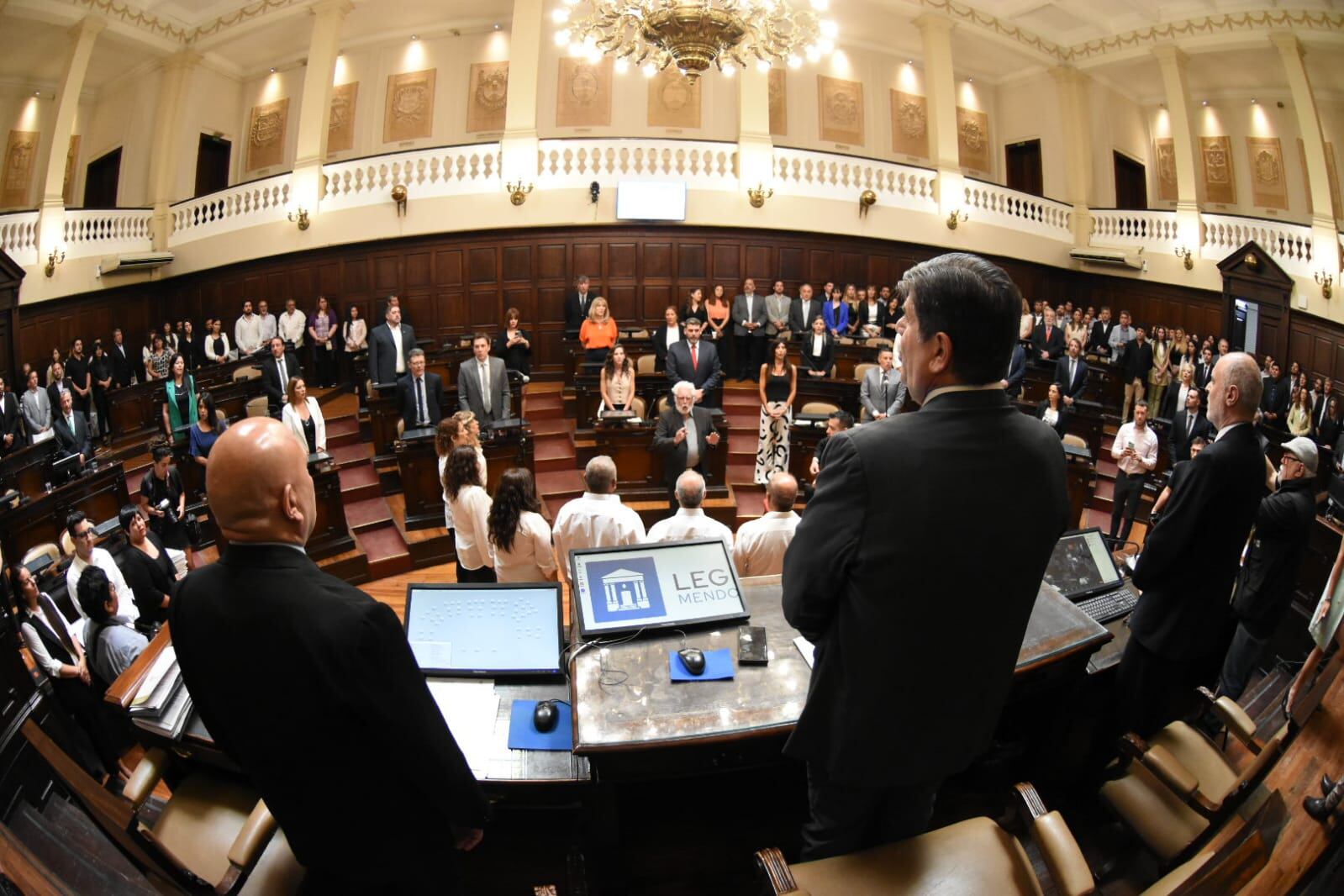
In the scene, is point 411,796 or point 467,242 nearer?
point 411,796

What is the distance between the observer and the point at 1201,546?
2.66 meters

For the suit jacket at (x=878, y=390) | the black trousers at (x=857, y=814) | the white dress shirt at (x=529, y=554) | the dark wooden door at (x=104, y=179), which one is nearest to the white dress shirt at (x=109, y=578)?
the white dress shirt at (x=529, y=554)

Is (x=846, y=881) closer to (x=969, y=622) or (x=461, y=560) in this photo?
(x=969, y=622)

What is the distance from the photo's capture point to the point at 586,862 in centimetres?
237

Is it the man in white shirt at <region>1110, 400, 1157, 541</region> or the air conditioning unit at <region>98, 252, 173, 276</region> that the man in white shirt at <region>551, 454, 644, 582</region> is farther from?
the air conditioning unit at <region>98, 252, 173, 276</region>

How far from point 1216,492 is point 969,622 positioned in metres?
1.63

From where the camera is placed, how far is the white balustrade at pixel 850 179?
11734 millimetres

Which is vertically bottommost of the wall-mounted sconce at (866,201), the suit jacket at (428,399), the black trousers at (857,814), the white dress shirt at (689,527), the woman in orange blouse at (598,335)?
the black trousers at (857,814)

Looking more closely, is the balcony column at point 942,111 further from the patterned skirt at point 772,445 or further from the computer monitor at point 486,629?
the computer monitor at point 486,629

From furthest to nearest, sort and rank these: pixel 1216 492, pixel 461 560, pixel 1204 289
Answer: pixel 1204 289, pixel 461 560, pixel 1216 492

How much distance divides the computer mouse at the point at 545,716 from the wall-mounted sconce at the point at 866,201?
36.0ft

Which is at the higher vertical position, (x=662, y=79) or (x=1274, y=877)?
(x=662, y=79)

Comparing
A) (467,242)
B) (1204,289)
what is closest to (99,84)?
(467,242)

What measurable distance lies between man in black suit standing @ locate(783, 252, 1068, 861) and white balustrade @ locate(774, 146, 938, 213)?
35.7 feet
